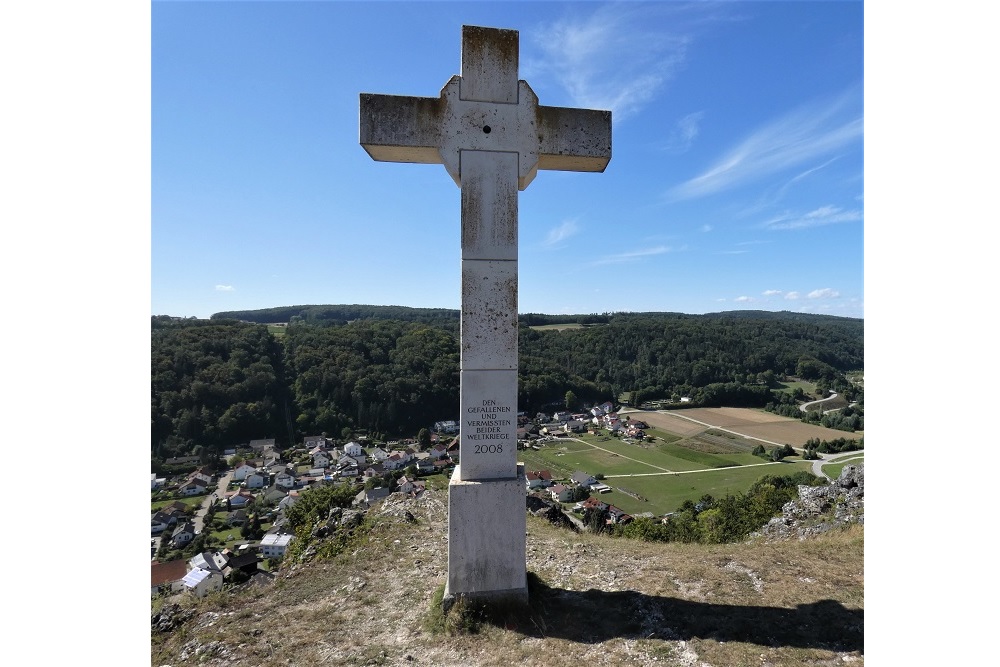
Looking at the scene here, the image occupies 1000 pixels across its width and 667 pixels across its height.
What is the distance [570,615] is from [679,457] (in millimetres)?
39132

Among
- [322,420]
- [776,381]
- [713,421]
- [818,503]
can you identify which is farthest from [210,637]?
[776,381]

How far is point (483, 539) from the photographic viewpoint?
13.5ft

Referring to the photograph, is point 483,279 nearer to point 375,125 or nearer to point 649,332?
point 375,125

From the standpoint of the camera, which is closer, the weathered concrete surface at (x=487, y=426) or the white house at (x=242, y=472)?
the weathered concrete surface at (x=487, y=426)

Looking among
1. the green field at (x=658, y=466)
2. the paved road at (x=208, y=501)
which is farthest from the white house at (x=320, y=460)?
the green field at (x=658, y=466)

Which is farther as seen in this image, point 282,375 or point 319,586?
point 282,375

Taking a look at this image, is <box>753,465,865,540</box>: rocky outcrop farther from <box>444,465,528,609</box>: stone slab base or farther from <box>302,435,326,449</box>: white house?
<box>302,435,326,449</box>: white house

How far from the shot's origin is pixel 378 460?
103 feet

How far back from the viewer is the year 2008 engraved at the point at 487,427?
424cm

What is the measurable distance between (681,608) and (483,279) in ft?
12.7

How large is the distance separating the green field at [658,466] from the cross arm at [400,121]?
2559 centimetres

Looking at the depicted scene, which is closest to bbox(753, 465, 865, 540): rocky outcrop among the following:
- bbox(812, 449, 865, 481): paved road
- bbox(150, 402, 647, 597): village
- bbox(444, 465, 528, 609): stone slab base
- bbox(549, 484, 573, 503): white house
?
bbox(444, 465, 528, 609): stone slab base

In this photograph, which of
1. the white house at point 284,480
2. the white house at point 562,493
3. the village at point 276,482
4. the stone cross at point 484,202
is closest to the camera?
the stone cross at point 484,202

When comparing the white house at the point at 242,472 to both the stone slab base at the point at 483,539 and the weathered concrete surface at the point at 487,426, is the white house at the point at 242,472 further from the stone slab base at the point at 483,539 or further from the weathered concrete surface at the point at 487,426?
the weathered concrete surface at the point at 487,426
